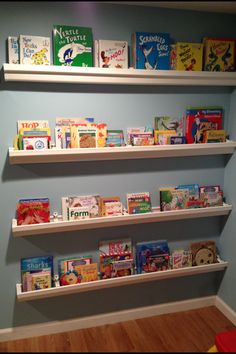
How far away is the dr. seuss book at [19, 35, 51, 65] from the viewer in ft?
6.41

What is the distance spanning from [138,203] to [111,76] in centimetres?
87

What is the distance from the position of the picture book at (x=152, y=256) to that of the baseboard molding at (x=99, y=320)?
0.36 meters

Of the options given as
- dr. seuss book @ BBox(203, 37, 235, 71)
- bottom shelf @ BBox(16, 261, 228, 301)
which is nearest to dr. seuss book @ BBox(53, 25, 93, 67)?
dr. seuss book @ BBox(203, 37, 235, 71)

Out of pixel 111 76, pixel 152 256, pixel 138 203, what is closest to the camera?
pixel 111 76

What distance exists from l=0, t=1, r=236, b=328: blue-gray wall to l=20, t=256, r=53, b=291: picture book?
0.04 m

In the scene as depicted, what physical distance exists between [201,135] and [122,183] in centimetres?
65

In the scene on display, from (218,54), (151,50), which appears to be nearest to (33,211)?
Answer: (151,50)

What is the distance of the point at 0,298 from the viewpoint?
7.47ft

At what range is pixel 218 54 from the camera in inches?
90.9

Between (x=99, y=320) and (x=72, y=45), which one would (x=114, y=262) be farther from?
(x=72, y=45)

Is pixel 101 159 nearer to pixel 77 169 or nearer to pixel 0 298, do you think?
pixel 77 169

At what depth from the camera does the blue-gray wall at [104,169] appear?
2.06 metres

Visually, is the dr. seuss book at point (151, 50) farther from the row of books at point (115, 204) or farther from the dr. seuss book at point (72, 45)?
the row of books at point (115, 204)

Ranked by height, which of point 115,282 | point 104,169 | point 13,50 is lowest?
point 115,282
